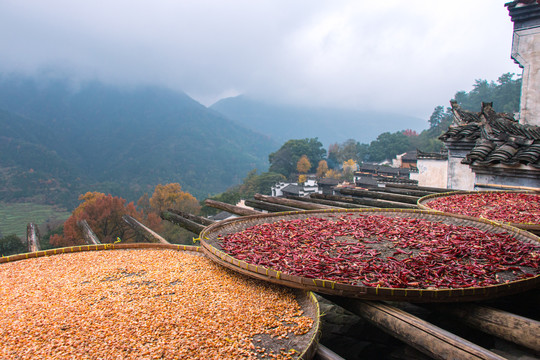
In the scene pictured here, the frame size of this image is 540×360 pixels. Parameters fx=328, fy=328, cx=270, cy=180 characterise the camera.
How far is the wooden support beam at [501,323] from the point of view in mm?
1917

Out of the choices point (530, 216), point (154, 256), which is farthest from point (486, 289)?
point (154, 256)

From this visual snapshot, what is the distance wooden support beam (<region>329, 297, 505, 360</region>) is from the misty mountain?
318 ft

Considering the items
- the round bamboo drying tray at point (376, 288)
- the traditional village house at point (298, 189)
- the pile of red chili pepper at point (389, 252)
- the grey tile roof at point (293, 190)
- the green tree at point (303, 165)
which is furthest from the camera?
the green tree at point (303, 165)

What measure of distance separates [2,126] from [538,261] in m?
152

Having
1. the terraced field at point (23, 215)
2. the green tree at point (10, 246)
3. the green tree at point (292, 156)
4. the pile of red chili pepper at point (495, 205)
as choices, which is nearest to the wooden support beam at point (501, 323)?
the pile of red chili pepper at point (495, 205)

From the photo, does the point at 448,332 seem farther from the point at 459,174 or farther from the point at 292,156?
the point at 292,156

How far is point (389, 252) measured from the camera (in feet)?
10.1

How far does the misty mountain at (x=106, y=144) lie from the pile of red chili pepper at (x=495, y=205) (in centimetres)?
9584

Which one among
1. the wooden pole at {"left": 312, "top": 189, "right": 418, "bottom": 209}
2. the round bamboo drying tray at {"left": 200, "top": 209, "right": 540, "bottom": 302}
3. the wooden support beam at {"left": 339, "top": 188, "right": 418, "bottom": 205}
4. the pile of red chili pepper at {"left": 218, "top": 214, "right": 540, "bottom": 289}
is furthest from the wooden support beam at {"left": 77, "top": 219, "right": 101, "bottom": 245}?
the wooden support beam at {"left": 339, "top": 188, "right": 418, "bottom": 205}

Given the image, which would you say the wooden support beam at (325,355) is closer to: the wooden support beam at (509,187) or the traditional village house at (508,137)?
the wooden support beam at (509,187)

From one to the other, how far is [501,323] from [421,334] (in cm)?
56

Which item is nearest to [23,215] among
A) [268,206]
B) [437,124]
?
[268,206]

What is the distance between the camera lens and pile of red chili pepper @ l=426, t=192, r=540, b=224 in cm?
409

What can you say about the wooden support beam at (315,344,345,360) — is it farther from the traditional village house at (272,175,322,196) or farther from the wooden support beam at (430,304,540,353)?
the traditional village house at (272,175,322,196)
